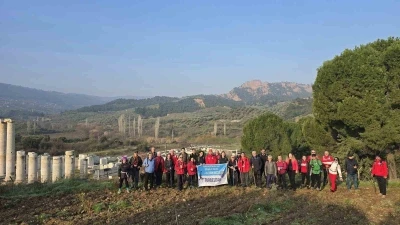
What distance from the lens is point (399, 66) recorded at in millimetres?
19078

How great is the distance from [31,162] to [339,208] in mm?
26976

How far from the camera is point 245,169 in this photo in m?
16.0

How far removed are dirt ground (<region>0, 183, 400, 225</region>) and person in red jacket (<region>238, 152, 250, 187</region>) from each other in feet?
2.00

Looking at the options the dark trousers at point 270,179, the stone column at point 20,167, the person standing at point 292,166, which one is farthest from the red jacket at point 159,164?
the stone column at point 20,167

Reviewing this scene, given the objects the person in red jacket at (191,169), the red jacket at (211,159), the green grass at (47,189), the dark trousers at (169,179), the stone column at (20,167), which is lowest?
the stone column at (20,167)

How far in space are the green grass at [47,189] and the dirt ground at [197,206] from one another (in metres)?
0.61

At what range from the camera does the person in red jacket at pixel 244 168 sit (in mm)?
15938

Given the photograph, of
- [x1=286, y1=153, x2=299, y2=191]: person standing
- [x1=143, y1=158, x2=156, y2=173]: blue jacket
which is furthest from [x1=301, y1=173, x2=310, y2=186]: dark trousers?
[x1=143, y1=158, x2=156, y2=173]: blue jacket

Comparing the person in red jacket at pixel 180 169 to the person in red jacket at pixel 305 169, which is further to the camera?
the person in red jacket at pixel 305 169

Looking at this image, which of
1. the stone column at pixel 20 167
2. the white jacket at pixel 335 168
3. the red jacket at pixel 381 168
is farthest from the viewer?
the stone column at pixel 20 167

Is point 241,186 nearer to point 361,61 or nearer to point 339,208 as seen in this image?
point 339,208

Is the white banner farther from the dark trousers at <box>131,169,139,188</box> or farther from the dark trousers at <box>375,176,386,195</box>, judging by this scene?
the dark trousers at <box>375,176,386,195</box>

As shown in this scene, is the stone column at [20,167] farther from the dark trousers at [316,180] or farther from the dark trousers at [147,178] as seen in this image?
the dark trousers at [316,180]

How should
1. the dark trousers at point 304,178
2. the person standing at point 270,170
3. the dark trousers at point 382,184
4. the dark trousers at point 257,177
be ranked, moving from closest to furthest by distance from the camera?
the dark trousers at point 382,184, the person standing at point 270,170, the dark trousers at point 257,177, the dark trousers at point 304,178
